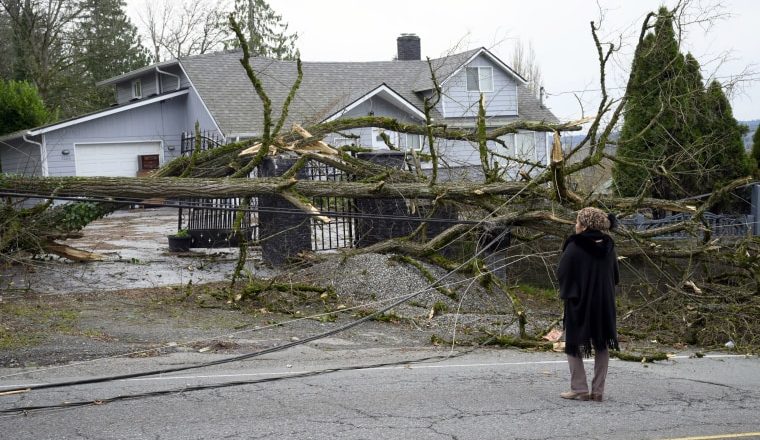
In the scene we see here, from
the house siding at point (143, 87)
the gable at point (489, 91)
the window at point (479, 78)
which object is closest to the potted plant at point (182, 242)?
the gable at point (489, 91)

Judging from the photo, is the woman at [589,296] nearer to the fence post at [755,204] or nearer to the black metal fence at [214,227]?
the black metal fence at [214,227]

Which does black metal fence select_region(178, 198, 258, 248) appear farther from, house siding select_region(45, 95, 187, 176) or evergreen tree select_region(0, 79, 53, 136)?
evergreen tree select_region(0, 79, 53, 136)

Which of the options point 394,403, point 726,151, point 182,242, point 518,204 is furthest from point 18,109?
point 394,403

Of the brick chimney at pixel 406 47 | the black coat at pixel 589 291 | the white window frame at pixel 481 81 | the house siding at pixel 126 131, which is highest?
the brick chimney at pixel 406 47

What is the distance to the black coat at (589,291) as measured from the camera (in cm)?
696

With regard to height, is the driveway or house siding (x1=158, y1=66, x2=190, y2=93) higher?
house siding (x1=158, y1=66, x2=190, y2=93)

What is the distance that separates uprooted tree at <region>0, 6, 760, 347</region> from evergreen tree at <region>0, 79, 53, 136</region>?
19091 mm

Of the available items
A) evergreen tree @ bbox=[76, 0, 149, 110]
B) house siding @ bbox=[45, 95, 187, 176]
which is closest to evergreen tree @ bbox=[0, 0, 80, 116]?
evergreen tree @ bbox=[76, 0, 149, 110]

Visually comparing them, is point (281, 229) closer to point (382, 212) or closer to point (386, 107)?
point (382, 212)

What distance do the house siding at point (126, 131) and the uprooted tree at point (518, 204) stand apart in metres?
16.3

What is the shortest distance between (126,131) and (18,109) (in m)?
4.04

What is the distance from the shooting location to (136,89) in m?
36.7

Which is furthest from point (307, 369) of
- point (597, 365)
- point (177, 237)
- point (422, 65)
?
point (422, 65)

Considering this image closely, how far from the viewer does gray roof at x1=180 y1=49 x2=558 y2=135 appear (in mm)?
29516
